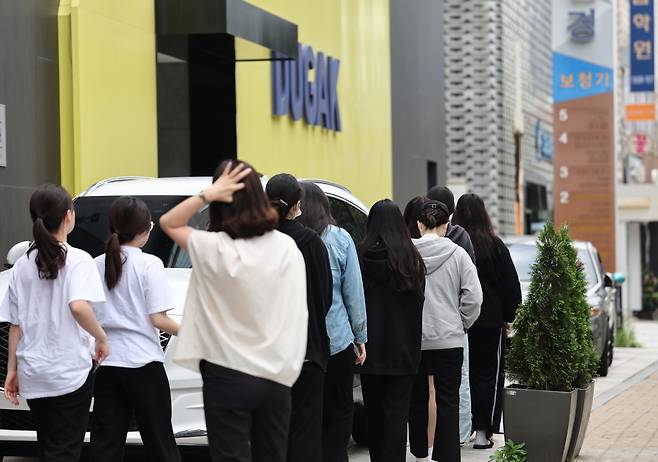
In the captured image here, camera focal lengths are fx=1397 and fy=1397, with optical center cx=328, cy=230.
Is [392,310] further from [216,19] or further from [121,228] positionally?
[216,19]

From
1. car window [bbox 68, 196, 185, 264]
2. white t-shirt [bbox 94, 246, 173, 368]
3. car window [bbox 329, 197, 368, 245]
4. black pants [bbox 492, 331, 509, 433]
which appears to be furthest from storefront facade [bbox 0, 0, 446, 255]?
white t-shirt [bbox 94, 246, 173, 368]

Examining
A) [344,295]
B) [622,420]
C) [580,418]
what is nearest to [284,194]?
[344,295]

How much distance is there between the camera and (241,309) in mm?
5402

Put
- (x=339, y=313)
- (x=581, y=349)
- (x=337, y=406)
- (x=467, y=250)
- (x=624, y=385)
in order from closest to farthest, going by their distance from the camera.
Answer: (x=339, y=313) < (x=337, y=406) < (x=581, y=349) < (x=467, y=250) < (x=624, y=385)

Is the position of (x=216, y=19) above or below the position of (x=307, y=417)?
above

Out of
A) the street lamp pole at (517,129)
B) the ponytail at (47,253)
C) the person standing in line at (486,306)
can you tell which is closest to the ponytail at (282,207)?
the ponytail at (47,253)

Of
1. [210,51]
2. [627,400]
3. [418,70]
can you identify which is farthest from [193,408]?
[418,70]

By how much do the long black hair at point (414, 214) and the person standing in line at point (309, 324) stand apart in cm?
202

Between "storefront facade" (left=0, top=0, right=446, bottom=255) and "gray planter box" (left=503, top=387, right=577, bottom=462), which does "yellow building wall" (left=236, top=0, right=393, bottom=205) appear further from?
"gray planter box" (left=503, top=387, right=577, bottom=462)

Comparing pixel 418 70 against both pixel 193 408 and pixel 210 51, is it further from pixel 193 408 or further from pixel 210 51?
pixel 193 408

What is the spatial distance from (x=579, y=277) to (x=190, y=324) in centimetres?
433

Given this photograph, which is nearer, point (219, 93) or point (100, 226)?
point (100, 226)

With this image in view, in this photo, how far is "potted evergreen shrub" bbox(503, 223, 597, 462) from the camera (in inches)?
352

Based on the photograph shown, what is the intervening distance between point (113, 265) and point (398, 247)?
1.79 meters
